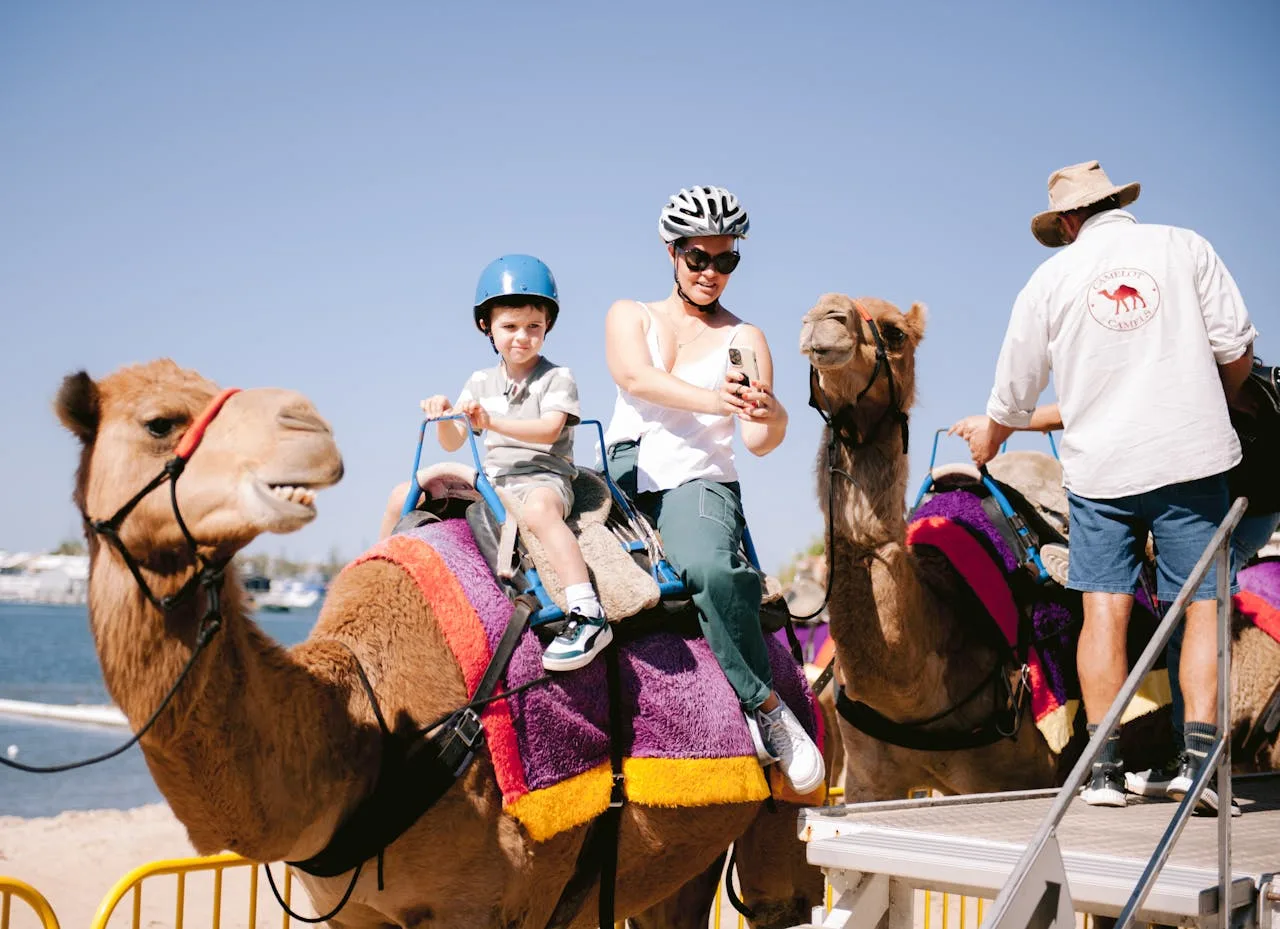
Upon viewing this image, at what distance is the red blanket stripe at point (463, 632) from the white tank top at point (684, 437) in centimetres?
113

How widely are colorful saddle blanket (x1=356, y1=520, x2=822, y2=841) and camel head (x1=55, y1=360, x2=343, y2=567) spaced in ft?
3.45

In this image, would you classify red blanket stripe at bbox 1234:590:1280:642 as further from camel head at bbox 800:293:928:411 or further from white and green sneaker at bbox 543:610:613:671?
white and green sneaker at bbox 543:610:613:671

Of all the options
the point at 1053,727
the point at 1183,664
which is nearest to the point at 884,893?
the point at 1183,664

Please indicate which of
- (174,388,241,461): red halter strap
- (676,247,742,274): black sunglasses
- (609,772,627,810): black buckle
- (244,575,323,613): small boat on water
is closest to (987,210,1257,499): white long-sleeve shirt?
(676,247,742,274): black sunglasses

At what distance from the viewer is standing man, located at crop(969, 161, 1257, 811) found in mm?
4164

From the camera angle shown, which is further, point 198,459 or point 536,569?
point 536,569

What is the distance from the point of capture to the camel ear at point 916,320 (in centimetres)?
570

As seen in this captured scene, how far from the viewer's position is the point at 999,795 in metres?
4.57

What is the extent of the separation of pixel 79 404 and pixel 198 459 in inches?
15.1

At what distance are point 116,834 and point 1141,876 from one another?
15755mm

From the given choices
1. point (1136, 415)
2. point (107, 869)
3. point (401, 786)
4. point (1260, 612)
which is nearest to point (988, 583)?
point (1260, 612)

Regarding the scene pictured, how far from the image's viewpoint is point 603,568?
4199 mm

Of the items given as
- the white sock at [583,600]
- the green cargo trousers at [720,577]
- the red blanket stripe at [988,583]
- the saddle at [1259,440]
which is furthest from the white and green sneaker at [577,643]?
the saddle at [1259,440]

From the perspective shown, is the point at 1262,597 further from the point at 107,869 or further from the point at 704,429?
the point at 107,869
